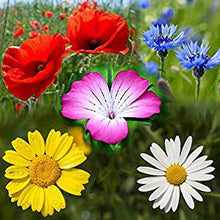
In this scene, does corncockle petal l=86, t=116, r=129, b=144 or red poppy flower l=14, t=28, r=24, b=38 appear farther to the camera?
red poppy flower l=14, t=28, r=24, b=38

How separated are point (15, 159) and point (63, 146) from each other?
0.04 m

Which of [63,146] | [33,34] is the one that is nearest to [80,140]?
[63,146]

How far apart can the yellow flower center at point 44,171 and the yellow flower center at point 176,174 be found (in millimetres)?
84

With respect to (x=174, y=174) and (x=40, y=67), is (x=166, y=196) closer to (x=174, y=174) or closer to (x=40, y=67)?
(x=174, y=174)

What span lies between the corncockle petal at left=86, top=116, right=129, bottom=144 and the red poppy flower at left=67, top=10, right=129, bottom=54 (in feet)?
0.21

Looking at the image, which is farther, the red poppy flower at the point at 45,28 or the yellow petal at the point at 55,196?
the red poppy flower at the point at 45,28

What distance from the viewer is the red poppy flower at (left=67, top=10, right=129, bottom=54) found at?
0.41 m

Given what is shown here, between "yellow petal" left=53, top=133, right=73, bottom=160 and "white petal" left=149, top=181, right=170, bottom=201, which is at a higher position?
"yellow petal" left=53, top=133, right=73, bottom=160

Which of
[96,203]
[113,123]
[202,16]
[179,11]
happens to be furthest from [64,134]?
[202,16]

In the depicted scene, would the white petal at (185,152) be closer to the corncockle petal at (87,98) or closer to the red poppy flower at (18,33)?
the corncockle petal at (87,98)

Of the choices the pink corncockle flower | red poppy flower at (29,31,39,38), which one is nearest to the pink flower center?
the pink corncockle flower

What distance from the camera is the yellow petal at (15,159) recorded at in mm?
383

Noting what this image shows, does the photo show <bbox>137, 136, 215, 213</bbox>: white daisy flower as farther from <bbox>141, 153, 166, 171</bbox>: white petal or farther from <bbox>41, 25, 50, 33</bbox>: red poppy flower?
<bbox>41, 25, 50, 33</bbox>: red poppy flower

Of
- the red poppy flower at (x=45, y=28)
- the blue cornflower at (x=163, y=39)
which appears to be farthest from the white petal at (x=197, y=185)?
the red poppy flower at (x=45, y=28)
